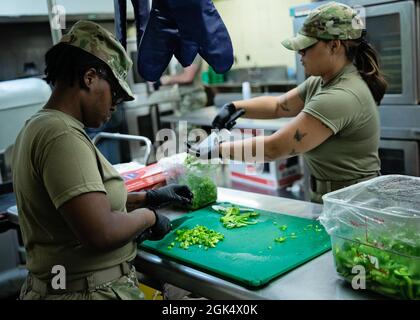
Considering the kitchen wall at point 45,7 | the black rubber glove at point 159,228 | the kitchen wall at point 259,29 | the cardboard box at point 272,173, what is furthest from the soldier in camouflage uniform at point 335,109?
the kitchen wall at point 259,29

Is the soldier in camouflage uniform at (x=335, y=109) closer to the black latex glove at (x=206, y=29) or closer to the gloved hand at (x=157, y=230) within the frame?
the black latex glove at (x=206, y=29)

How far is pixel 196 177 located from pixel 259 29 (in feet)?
14.0

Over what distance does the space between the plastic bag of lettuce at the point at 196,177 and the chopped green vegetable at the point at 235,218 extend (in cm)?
14

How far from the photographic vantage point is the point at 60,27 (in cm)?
228

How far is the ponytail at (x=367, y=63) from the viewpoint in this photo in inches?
76.4

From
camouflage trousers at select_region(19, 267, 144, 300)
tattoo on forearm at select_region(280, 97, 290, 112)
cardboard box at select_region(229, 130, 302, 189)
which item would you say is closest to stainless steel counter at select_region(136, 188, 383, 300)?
A: camouflage trousers at select_region(19, 267, 144, 300)

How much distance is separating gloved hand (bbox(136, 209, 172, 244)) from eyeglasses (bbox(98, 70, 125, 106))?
0.38 m

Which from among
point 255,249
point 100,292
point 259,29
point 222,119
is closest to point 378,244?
point 255,249

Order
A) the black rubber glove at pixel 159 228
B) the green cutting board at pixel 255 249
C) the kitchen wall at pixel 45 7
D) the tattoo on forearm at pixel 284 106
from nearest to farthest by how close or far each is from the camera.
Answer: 1. the green cutting board at pixel 255 249
2. the black rubber glove at pixel 159 228
3. the tattoo on forearm at pixel 284 106
4. the kitchen wall at pixel 45 7

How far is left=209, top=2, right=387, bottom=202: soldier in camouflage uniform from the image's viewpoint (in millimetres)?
1824

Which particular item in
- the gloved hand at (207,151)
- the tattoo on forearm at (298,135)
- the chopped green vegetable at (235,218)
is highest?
the tattoo on forearm at (298,135)

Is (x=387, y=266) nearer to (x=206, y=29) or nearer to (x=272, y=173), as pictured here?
(x=206, y=29)
